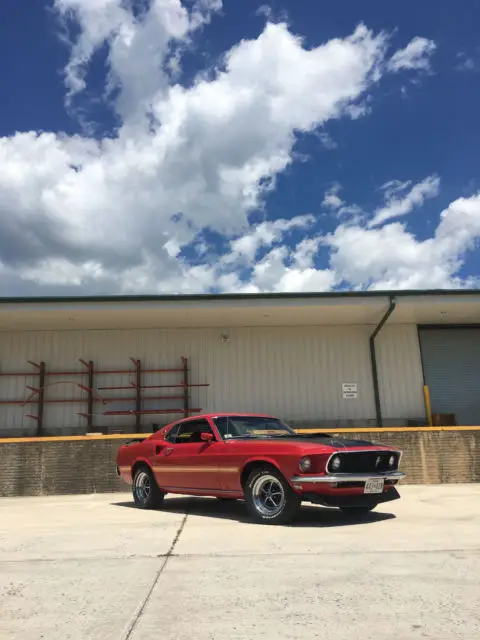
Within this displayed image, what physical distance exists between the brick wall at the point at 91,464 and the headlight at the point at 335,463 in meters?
6.07

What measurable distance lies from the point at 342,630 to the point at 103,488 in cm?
944

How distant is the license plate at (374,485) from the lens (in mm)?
6734

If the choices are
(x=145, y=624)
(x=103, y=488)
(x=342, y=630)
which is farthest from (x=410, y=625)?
(x=103, y=488)

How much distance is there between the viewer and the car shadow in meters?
7.08

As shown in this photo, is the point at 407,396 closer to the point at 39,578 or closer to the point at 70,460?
the point at 70,460

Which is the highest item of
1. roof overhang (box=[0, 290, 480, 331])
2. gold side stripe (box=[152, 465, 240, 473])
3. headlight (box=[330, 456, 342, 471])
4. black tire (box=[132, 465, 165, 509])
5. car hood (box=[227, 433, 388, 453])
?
roof overhang (box=[0, 290, 480, 331])

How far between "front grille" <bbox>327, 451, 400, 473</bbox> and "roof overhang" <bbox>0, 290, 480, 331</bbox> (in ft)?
25.6

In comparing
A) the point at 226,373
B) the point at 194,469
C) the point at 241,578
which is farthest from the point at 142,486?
the point at 226,373

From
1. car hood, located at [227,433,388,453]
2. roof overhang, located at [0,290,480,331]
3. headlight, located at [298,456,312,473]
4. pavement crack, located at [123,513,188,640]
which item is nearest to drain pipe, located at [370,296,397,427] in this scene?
roof overhang, located at [0,290,480,331]

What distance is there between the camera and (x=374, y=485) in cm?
683

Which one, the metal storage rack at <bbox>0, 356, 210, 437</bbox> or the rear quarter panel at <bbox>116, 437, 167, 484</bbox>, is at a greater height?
the metal storage rack at <bbox>0, 356, 210, 437</bbox>

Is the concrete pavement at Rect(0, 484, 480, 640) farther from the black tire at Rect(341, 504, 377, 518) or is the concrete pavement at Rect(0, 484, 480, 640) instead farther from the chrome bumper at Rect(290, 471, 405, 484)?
the chrome bumper at Rect(290, 471, 405, 484)

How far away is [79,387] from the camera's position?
57.1 feet

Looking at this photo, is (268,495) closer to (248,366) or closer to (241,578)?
(241,578)
